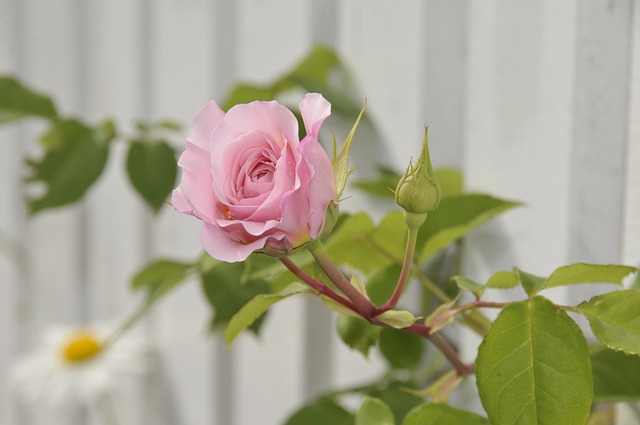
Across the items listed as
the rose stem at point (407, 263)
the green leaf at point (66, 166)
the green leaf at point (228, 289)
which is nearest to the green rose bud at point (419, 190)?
the rose stem at point (407, 263)

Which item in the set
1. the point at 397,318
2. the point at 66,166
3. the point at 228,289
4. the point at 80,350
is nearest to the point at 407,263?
the point at 397,318

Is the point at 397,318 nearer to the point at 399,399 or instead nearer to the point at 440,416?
the point at 440,416

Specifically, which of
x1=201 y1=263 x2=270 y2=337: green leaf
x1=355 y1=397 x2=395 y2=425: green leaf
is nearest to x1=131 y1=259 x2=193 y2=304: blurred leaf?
x1=201 y1=263 x2=270 y2=337: green leaf

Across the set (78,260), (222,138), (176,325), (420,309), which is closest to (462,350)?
(420,309)

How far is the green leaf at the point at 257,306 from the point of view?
0.27 m

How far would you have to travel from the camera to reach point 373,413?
0.93ft

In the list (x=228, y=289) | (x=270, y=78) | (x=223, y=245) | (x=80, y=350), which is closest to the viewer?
(x=223, y=245)

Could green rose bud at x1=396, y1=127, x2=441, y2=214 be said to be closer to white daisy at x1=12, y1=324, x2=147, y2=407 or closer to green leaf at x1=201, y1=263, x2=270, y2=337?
green leaf at x1=201, y1=263, x2=270, y2=337

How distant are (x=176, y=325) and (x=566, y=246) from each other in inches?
25.1

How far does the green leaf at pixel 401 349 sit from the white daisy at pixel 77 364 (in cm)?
62

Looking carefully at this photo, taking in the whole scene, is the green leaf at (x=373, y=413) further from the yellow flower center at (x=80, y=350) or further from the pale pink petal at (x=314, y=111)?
the yellow flower center at (x=80, y=350)

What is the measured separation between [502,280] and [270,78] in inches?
16.6

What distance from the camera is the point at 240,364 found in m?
0.79

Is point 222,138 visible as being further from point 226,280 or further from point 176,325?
point 176,325
